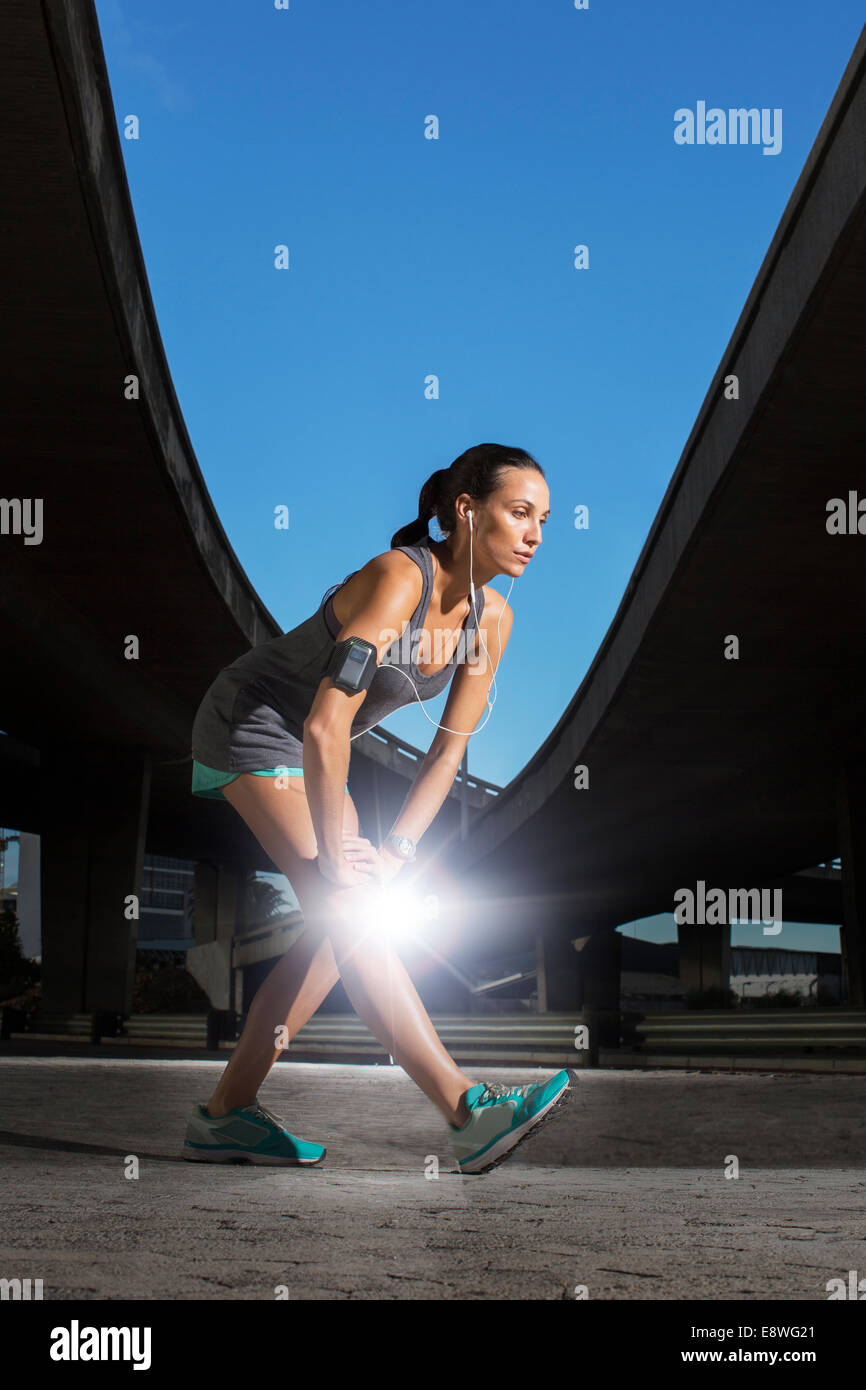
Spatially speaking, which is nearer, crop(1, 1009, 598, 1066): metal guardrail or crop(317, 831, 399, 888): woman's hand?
crop(317, 831, 399, 888): woman's hand

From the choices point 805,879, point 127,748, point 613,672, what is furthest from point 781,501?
point 805,879

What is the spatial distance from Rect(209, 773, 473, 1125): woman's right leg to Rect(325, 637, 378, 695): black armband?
581mm

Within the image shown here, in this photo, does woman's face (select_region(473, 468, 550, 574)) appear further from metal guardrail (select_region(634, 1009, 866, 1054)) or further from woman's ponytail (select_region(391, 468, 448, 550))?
metal guardrail (select_region(634, 1009, 866, 1054))

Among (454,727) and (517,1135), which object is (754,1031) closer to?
(454,727)

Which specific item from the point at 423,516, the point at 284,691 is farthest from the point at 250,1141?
the point at 423,516

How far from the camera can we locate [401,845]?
390cm

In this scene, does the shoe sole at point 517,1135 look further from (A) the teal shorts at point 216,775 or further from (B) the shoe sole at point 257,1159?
(A) the teal shorts at point 216,775

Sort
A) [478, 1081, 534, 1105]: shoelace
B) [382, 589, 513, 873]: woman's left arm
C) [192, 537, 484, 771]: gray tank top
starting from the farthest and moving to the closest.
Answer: [382, 589, 513, 873]: woman's left arm
[192, 537, 484, 771]: gray tank top
[478, 1081, 534, 1105]: shoelace


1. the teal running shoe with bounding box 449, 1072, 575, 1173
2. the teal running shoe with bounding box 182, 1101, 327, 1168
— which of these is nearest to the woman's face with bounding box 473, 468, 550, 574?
the teal running shoe with bounding box 449, 1072, 575, 1173

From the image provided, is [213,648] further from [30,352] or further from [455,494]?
[455,494]

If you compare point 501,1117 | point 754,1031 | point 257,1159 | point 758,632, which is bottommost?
point 754,1031

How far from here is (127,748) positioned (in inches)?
1177

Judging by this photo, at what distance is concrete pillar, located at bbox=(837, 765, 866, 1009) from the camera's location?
27547 millimetres

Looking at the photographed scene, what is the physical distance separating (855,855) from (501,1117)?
26.3 meters
